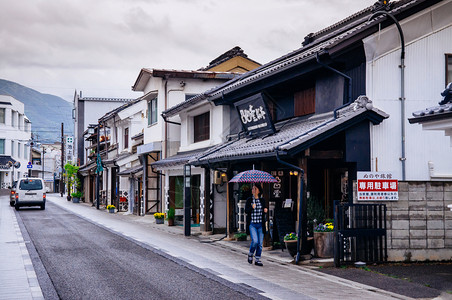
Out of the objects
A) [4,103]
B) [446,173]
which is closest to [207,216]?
[446,173]

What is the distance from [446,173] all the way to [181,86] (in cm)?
1831

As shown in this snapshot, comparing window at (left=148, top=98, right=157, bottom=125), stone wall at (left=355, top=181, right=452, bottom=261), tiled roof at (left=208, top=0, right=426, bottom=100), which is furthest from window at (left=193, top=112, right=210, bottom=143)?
stone wall at (left=355, top=181, right=452, bottom=261)

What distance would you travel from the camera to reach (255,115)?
1788cm

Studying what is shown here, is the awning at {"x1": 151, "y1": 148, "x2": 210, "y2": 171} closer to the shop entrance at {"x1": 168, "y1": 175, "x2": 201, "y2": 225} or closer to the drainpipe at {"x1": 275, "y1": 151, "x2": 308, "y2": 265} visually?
the shop entrance at {"x1": 168, "y1": 175, "x2": 201, "y2": 225}

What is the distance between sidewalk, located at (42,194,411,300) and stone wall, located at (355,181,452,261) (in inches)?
98.1

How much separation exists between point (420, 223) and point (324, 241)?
2411 mm

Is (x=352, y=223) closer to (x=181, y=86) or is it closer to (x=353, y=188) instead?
(x=353, y=188)

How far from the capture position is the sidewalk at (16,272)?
9395mm

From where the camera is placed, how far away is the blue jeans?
13.1m

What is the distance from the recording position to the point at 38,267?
40.2ft

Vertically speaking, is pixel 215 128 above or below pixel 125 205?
above

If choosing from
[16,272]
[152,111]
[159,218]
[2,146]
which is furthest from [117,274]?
[2,146]

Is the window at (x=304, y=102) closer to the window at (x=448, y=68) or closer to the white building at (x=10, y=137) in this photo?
the window at (x=448, y=68)

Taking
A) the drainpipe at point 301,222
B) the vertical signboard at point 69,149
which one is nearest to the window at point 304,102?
the drainpipe at point 301,222
